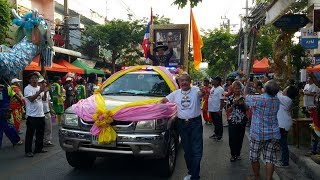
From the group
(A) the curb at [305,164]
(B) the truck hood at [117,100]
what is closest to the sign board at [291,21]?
(A) the curb at [305,164]

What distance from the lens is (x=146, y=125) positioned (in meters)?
5.57

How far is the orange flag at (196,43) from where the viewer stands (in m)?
12.5

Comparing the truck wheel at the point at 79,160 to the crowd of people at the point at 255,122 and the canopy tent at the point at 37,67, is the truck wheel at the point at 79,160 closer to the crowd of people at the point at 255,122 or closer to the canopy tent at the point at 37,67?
the crowd of people at the point at 255,122

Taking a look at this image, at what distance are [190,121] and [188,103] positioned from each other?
0.29m

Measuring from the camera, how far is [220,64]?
121 feet

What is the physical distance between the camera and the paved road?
6.13m

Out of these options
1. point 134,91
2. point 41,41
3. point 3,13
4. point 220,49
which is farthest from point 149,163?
point 220,49

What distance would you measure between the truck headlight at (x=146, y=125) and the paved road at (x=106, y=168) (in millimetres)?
675

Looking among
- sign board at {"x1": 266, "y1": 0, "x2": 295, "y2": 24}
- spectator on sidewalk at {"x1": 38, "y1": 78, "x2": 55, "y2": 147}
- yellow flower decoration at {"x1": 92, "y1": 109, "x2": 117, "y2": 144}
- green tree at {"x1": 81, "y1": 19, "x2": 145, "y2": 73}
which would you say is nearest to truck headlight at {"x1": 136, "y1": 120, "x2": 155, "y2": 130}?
yellow flower decoration at {"x1": 92, "y1": 109, "x2": 117, "y2": 144}

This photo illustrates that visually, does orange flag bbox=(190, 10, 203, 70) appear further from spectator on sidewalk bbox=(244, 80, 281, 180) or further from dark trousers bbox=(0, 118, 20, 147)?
spectator on sidewalk bbox=(244, 80, 281, 180)

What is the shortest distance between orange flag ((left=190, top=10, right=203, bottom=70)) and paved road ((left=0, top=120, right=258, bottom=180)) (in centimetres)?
490

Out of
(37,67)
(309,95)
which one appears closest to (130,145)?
(309,95)

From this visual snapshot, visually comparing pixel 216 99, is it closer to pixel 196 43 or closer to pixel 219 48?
pixel 196 43

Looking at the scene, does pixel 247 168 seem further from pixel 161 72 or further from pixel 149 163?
pixel 161 72
